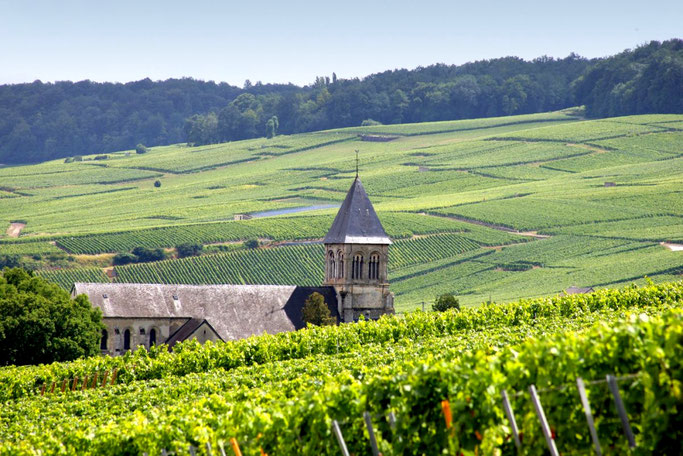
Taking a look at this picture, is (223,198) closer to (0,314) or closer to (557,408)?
(0,314)

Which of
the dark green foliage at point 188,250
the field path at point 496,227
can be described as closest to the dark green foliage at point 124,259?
the dark green foliage at point 188,250

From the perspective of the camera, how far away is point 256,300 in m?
59.8

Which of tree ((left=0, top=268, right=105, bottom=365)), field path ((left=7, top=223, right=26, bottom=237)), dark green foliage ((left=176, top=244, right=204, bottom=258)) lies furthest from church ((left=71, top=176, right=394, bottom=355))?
field path ((left=7, top=223, right=26, bottom=237))

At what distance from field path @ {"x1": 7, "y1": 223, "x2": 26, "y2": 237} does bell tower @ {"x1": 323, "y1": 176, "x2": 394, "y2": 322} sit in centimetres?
7297

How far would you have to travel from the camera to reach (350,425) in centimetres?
1681

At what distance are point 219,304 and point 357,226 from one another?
8.03 meters

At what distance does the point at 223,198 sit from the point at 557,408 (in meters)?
131

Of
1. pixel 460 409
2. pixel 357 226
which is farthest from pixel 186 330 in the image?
pixel 460 409

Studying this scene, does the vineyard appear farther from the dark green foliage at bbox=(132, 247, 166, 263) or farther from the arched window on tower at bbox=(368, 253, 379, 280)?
the dark green foliage at bbox=(132, 247, 166, 263)

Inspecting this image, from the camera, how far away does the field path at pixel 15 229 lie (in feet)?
411

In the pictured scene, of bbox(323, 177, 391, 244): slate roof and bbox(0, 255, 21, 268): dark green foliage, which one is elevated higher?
bbox(323, 177, 391, 244): slate roof

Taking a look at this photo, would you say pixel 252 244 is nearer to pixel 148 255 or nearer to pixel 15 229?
pixel 148 255

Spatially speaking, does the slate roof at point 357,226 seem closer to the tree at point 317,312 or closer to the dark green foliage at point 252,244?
the tree at point 317,312

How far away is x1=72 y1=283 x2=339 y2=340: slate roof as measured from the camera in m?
58.4
